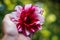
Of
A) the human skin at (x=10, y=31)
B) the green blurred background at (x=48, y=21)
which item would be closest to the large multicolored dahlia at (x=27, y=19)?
the human skin at (x=10, y=31)

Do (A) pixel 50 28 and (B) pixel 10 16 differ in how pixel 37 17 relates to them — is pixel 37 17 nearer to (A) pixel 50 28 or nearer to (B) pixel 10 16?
(B) pixel 10 16

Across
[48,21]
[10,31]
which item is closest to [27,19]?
[10,31]

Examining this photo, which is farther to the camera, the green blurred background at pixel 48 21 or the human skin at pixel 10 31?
the green blurred background at pixel 48 21

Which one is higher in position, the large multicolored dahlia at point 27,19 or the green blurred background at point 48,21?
the large multicolored dahlia at point 27,19

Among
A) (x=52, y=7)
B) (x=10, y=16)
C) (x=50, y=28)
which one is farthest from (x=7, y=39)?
(x=52, y=7)

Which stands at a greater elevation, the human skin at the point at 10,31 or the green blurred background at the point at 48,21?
the human skin at the point at 10,31

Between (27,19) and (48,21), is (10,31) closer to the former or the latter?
(27,19)

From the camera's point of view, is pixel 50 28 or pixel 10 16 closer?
pixel 10 16

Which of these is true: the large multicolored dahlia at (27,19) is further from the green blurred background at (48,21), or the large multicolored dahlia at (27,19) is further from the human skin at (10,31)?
the green blurred background at (48,21)
